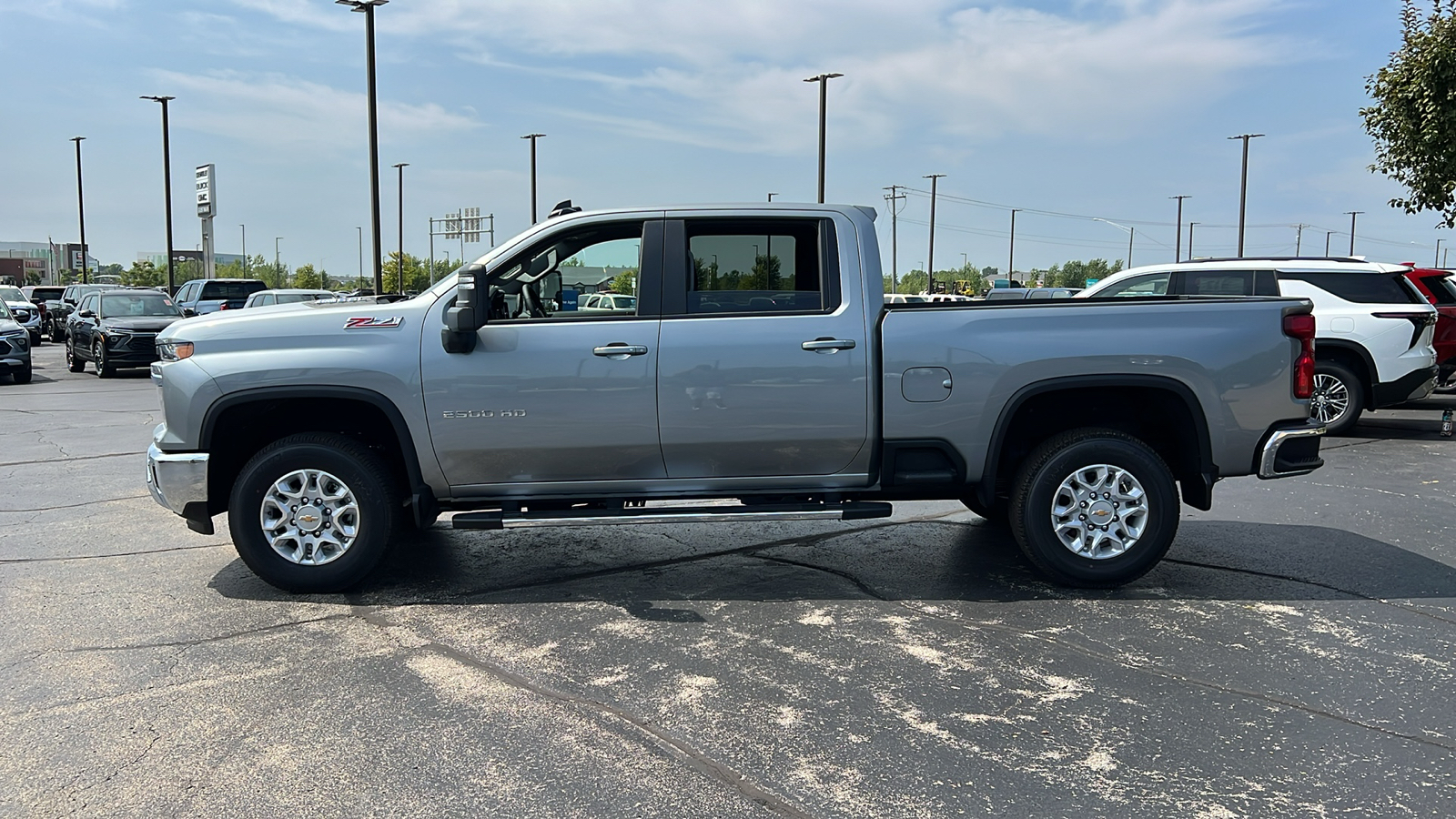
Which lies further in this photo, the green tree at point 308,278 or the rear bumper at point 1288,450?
the green tree at point 308,278

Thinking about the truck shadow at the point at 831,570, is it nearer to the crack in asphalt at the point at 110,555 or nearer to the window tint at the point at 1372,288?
the crack in asphalt at the point at 110,555

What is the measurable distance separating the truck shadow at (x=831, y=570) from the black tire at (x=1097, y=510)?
0.45ft

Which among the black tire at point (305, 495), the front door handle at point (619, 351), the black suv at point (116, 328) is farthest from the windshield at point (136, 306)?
the front door handle at point (619, 351)

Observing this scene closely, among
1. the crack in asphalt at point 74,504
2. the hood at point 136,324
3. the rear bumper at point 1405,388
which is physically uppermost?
the hood at point 136,324

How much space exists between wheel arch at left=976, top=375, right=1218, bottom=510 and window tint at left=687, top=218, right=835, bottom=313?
120 centimetres

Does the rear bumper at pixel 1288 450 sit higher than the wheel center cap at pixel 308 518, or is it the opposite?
the rear bumper at pixel 1288 450

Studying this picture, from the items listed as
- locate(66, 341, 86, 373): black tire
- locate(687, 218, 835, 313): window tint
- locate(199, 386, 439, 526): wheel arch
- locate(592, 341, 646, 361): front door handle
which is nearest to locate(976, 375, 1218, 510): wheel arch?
locate(687, 218, 835, 313): window tint

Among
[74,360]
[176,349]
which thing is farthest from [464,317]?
[74,360]

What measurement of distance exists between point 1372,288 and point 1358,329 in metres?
0.52

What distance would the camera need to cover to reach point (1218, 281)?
1255 centimetres

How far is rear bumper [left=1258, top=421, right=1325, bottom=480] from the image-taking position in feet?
18.6

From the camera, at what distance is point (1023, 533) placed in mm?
5734

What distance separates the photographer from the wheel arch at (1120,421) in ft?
18.4

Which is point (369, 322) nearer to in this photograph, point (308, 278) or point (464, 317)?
point (464, 317)
